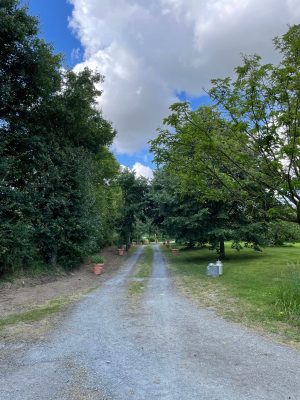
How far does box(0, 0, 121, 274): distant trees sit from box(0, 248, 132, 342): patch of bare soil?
0.83 meters

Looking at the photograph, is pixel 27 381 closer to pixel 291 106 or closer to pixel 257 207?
pixel 291 106

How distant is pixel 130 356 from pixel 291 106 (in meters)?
5.61

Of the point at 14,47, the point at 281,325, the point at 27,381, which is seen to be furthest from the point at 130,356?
the point at 14,47

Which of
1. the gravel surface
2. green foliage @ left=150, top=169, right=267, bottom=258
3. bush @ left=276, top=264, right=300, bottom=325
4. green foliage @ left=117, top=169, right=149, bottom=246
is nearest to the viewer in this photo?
the gravel surface

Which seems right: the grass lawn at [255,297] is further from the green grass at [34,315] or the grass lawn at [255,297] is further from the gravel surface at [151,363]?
the green grass at [34,315]

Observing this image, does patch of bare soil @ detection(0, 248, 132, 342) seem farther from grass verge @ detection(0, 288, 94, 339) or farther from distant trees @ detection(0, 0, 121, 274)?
distant trees @ detection(0, 0, 121, 274)

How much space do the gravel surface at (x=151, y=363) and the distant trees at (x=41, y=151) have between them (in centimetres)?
562

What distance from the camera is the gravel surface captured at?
3.26 metres

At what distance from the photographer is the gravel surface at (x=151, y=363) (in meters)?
3.26

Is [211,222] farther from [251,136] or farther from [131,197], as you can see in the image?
[131,197]

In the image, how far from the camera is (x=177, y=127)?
24.6ft

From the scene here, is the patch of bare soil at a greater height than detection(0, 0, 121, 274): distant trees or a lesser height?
lesser

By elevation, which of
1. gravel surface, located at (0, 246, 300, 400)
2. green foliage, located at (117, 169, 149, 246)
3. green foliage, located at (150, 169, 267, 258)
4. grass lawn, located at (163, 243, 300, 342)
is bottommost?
gravel surface, located at (0, 246, 300, 400)

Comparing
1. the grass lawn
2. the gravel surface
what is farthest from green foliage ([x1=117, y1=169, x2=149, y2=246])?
the gravel surface
